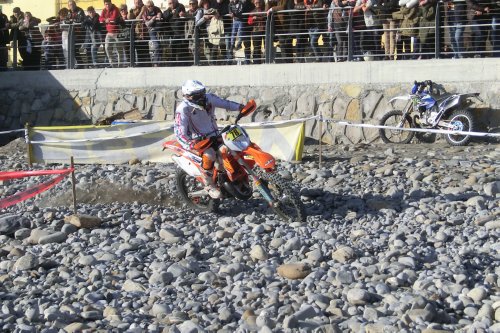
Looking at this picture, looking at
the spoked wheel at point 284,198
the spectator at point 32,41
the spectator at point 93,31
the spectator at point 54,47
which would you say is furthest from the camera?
the spectator at point 32,41

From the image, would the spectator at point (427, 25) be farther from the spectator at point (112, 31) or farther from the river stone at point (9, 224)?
the river stone at point (9, 224)

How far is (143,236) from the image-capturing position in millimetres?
10352

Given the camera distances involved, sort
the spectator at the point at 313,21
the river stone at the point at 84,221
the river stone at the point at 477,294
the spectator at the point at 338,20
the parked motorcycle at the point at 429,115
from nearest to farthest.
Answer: the river stone at the point at 477,294 < the river stone at the point at 84,221 < the parked motorcycle at the point at 429,115 < the spectator at the point at 338,20 < the spectator at the point at 313,21

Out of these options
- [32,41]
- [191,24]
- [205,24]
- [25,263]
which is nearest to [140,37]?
[191,24]

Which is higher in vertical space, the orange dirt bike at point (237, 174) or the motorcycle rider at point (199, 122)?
the motorcycle rider at point (199, 122)

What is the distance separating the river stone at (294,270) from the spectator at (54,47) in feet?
43.8

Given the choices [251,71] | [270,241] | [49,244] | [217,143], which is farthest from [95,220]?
[251,71]

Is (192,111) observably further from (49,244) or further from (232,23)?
(232,23)

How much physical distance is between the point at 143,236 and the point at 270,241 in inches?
60.3

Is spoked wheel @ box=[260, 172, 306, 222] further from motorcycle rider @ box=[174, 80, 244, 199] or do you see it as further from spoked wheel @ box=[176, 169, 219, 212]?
spoked wheel @ box=[176, 169, 219, 212]

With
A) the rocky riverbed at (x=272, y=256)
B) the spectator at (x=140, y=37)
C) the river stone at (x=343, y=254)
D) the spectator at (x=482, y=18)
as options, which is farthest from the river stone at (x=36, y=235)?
the spectator at (x=140, y=37)

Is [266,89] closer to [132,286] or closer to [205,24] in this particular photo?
[205,24]

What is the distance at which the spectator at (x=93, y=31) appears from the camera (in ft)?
65.1

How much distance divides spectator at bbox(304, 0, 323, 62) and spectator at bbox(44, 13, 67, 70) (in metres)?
6.36
